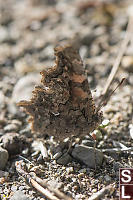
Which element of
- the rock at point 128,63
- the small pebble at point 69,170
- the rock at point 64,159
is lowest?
the small pebble at point 69,170

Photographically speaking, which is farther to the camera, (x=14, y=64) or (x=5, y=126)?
→ (x=14, y=64)

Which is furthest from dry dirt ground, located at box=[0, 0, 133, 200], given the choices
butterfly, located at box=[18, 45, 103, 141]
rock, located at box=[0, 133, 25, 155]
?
butterfly, located at box=[18, 45, 103, 141]

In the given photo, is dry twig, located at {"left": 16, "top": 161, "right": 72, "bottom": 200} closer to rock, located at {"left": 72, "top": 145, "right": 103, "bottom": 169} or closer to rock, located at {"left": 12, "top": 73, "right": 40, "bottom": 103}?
rock, located at {"left": 72, "top": 145, "right": 103, "bottom": 169}

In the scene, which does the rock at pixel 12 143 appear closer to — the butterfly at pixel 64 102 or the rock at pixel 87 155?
the butterfly at pixel 64 102

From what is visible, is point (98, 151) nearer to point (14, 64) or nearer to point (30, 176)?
point (30, 176)

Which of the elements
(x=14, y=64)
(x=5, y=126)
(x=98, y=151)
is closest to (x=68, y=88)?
(x=98, y=151)

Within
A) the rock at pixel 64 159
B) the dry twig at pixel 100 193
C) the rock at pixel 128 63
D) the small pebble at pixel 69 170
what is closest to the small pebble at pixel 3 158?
the rock at pixel 64 159
